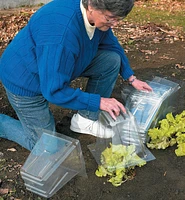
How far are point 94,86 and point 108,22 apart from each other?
0.97m

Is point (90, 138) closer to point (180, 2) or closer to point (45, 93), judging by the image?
point (45, 93)

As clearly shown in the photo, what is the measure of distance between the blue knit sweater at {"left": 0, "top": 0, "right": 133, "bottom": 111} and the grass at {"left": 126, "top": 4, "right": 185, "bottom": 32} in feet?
12.5

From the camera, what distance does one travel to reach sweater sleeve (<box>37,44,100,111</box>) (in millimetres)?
2242

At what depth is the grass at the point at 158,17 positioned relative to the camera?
6.23 metres

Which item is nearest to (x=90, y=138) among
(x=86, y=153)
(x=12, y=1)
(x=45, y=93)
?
(x=86, y=153)

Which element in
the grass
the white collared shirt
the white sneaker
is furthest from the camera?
the grass

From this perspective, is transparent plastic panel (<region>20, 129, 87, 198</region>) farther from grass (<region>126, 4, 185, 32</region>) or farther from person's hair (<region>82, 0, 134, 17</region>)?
grass (<region>126, 4, 185, 32</region>)

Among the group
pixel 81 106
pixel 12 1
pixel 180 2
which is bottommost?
Answer: pixel 180 2

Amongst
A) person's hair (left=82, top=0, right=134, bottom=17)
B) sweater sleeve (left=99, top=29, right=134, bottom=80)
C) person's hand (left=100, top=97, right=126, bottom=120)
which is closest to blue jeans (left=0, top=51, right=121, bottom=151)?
sweater sleeve (left=99, top=29, right=134, bottom=80)

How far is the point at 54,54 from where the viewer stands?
223 centimetres

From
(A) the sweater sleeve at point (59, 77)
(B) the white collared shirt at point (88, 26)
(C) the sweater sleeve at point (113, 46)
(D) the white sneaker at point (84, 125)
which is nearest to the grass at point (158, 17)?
(C) the sweater sleeve at point (113, 46)

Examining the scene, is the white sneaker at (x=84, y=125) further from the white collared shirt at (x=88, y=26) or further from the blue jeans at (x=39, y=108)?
the white collared shirt at (x=88, y=26)

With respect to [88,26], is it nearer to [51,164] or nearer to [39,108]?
[39,108]

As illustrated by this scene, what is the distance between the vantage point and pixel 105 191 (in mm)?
2564
